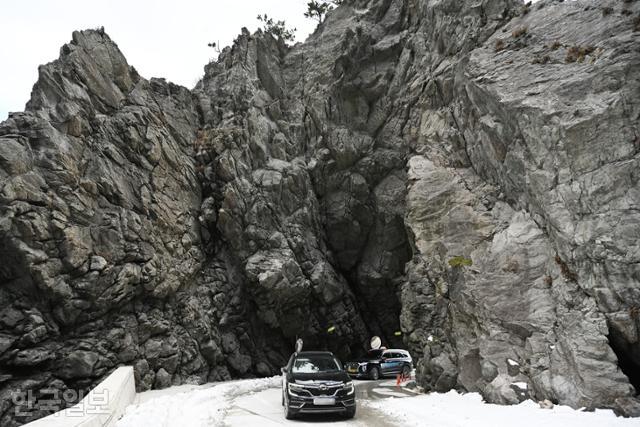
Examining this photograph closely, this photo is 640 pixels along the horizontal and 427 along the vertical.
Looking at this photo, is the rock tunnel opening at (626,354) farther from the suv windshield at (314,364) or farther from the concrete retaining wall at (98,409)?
the concrete retaining wall at (98,409)

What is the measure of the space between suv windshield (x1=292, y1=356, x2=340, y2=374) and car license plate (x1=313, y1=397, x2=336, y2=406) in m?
1.06

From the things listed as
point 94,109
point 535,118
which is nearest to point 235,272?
point 94,109

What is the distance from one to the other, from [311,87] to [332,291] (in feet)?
48.8

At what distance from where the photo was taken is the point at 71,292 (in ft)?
54.5

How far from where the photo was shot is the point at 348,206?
1115 inches

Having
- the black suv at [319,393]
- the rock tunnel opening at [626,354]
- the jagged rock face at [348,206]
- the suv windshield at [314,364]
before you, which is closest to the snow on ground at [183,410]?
the black suv at [319,393]

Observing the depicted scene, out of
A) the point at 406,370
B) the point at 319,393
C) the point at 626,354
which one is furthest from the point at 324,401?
the point at 406,370

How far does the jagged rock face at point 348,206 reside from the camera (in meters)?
10.6

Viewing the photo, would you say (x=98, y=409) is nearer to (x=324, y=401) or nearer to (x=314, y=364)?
(x=324, y=401)

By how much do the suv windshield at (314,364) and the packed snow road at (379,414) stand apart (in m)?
1.18

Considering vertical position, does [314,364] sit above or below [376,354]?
above

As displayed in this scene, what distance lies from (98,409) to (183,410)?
154 inches

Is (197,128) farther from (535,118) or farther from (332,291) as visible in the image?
(535,118)

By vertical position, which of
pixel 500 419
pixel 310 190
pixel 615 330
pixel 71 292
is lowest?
pixel 500 419
